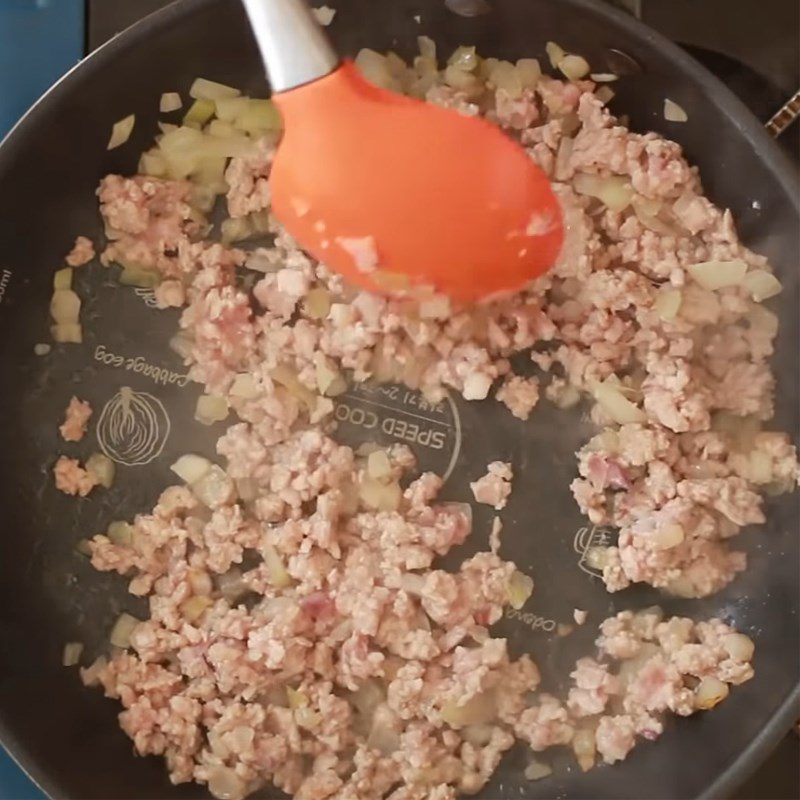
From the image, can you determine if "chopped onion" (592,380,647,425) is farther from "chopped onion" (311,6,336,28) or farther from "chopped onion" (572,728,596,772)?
"chopped onion" (311,6,336,28)

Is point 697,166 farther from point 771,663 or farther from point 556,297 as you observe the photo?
point 771,663

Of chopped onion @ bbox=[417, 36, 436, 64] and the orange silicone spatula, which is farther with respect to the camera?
chopped onion @ bbox=[417, 36, 436, 64]

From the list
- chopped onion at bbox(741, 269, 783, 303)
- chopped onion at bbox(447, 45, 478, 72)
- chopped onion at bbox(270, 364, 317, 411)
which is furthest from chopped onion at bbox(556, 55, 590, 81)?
chopped onion at bbox(270, 364, 317, 411)

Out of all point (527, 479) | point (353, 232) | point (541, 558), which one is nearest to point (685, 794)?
point (541, 558)

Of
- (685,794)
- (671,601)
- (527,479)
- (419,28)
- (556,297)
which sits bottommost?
(685,794)

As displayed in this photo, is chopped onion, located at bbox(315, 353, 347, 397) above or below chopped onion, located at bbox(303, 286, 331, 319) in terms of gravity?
below

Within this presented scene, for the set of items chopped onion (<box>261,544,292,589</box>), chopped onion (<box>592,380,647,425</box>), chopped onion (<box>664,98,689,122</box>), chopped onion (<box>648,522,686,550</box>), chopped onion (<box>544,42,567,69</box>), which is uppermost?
chopped onion (<box>544,42,567,69</box>)

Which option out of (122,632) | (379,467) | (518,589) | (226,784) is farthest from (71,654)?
(518,589)
